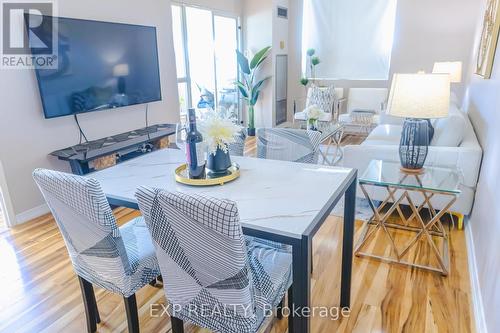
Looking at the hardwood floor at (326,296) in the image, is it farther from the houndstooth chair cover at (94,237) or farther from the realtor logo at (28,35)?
the realtor logo at (28,35)

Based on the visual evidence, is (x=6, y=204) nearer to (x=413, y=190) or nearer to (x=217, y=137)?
(x=217, y=137)

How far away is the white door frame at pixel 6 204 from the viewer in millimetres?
2857

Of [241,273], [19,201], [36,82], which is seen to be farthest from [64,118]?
[241,273]

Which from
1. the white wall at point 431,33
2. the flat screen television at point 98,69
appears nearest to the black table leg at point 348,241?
the flat screen television at point 98,69

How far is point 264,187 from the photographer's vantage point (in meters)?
1.58

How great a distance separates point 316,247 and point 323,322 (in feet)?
2.50

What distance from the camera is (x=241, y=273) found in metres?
1.10

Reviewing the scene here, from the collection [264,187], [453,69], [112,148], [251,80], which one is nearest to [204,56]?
[251,80]

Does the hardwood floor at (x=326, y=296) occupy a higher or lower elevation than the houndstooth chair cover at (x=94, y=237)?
lower

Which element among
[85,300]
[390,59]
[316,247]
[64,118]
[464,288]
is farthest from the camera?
[390,59]

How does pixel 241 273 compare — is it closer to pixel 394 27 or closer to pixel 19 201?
pixel 19 201

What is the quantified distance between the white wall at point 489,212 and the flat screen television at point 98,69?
334cm

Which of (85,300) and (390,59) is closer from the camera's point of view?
(85,300)

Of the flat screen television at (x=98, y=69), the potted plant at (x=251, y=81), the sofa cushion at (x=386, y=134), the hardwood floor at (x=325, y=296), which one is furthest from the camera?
the potted plant at (x=251, y=81)
